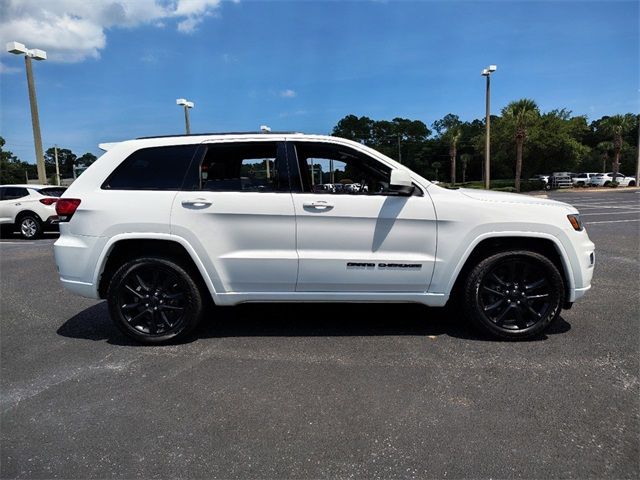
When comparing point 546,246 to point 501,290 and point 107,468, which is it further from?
point 107,468

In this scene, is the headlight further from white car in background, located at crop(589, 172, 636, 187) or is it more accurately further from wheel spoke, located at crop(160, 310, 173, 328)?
white car in background, located at crop(589, 172, 636, 187)

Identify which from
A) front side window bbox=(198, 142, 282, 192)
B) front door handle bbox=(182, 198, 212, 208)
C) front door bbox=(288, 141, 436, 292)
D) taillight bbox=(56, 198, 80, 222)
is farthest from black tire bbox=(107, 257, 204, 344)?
front door bbox=(288, 141, 436, 292)

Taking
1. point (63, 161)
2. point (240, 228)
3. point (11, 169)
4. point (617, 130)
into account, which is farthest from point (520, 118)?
point (63, 161)

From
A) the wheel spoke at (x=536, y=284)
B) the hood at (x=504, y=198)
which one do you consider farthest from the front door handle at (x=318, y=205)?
the wheel spoke at (x=536, y=284)

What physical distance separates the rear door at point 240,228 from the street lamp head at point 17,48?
17.8 metres

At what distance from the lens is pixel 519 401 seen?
9.78ft

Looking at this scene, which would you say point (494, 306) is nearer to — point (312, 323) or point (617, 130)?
point (312, 323)

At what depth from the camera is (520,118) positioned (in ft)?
124

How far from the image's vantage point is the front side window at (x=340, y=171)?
406 centimetres

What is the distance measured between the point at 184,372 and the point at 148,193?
5.23ft

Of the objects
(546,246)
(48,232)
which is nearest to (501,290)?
(546,246)

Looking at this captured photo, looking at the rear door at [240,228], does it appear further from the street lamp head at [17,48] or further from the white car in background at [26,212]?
the street lamp head at [17,48]

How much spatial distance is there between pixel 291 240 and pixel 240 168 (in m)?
0.84

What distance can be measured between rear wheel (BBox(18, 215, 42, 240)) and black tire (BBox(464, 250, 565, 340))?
12859mm
